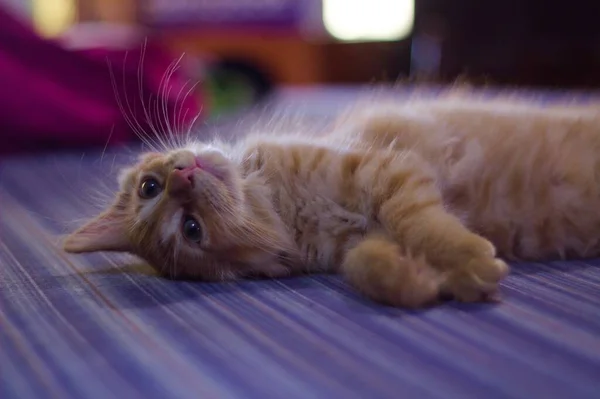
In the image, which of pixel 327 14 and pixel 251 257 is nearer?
pixel 251 257

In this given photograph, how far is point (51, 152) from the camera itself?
2.85 metres

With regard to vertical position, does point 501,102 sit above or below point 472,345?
above

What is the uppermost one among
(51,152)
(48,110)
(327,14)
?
(327,14)

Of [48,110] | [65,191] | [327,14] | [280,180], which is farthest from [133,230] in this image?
[327,14]

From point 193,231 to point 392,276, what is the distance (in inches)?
15.7

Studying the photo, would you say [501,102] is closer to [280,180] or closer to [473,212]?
[473,212]

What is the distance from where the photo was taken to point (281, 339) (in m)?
0.91

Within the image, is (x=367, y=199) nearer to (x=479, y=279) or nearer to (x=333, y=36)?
(x=479, y=279)

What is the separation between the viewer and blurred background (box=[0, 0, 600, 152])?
5418 mm

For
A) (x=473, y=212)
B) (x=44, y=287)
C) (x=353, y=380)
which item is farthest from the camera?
(x=473, y=212)

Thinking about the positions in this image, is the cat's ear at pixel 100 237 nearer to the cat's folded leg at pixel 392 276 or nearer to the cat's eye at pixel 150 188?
the cat's eye at pixel 150 188

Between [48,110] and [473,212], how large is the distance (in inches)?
80.5

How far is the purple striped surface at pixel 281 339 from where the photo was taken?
2.54 ft

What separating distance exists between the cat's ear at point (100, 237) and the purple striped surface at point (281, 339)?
0.05 metres
